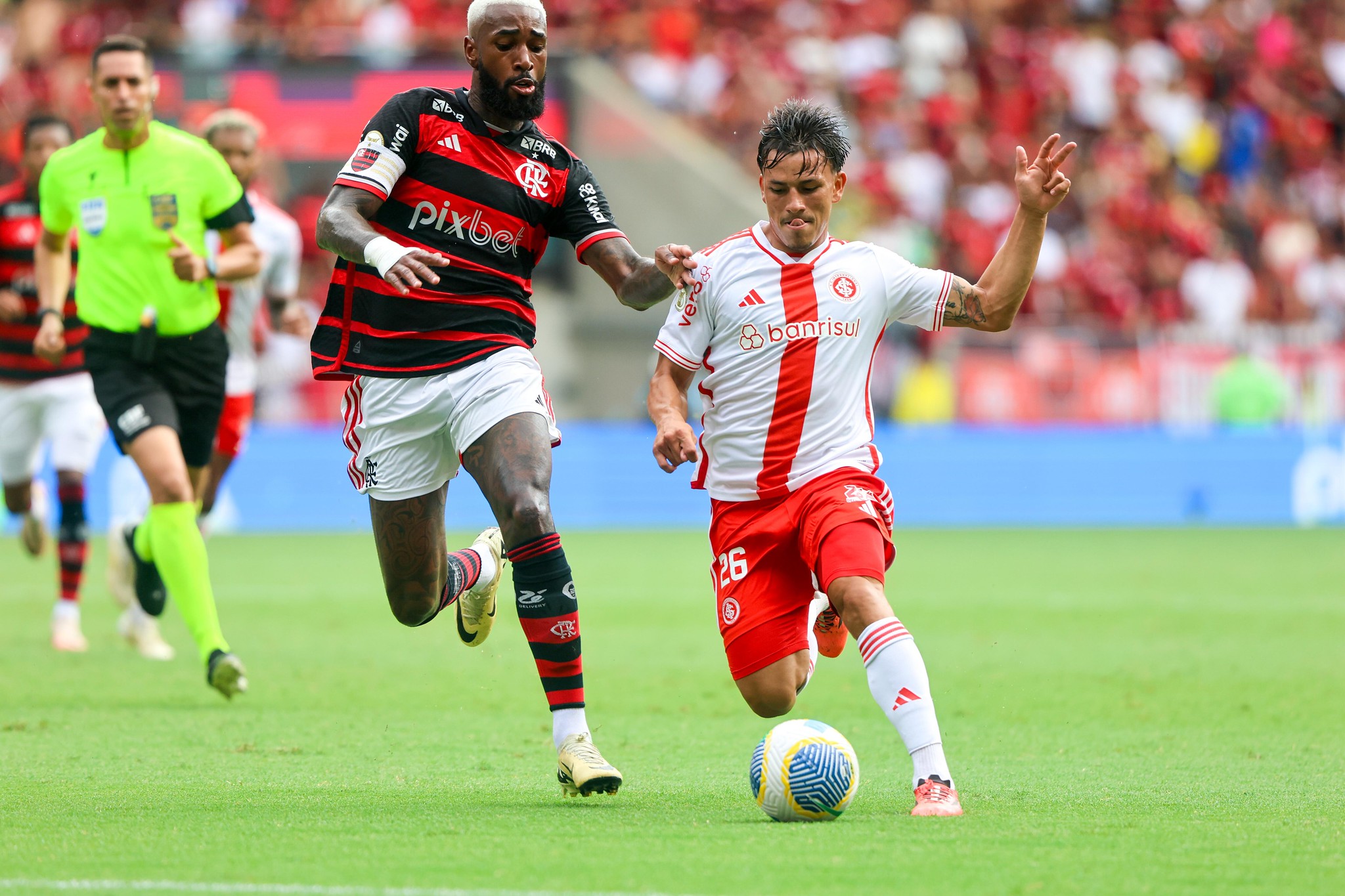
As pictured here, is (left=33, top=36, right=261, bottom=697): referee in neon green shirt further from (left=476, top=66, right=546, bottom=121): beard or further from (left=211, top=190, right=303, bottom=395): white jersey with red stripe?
(left=476, top=66, right=546, bottom=121): beard

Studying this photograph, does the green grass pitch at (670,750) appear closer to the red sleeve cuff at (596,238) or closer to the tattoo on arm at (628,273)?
the tattoo on arm at (628,273)

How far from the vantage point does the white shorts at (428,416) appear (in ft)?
18.6

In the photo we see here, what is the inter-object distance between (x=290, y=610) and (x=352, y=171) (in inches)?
252

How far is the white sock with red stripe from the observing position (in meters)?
4.84

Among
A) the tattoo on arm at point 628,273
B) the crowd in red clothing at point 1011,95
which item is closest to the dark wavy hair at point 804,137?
the tattoo on arm at point 628,273

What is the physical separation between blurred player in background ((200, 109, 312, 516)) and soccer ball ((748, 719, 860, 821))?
500cm

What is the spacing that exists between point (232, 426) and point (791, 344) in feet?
16.3

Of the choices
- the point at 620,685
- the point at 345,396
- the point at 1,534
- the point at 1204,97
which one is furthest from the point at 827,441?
the point at 1204,97

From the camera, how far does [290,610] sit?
11.5 metres

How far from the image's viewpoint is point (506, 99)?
5809 mm

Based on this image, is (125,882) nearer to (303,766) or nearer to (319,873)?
(319,873)

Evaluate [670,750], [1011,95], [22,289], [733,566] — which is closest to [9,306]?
[22,289]

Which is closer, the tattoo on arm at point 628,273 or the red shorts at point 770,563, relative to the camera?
the red shorts at point 770,563

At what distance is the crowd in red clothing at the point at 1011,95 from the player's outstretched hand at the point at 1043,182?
15.8m
